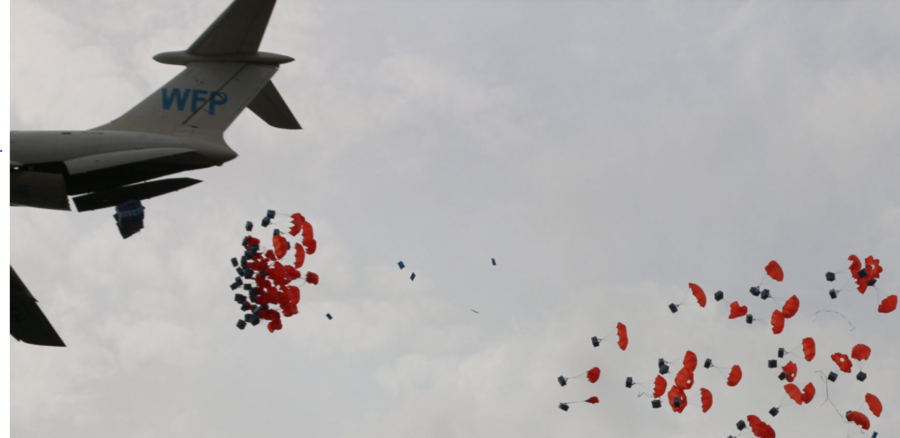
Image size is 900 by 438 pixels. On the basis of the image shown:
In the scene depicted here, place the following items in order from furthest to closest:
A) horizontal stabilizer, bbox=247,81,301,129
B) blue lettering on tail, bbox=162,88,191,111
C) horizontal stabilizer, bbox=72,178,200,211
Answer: horizontal stabilizer, bbox=247,81,301,129 < blue lettering on tail, bbox=162,88,191,111 < horizontal stabilizer, bbox=72,178,200,211

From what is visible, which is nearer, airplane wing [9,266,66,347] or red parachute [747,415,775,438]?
red parachute [747,415,775,438]

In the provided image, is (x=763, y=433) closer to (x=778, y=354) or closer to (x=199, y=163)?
(x=778, y=354)

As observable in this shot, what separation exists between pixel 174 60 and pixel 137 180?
367 cm

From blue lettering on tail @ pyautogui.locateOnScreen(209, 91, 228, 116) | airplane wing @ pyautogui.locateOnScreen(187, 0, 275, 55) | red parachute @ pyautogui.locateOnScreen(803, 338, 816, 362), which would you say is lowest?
red parachute @ pyautogui.locateOnScreen(803, 338, 816, 362)

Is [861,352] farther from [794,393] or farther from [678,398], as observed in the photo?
[678,398]

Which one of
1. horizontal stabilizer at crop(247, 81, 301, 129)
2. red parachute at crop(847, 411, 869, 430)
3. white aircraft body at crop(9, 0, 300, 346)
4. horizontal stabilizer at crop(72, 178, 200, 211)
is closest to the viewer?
white aircraft body at crop(9, 0, 300, 346)

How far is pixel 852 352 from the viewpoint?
20.0m

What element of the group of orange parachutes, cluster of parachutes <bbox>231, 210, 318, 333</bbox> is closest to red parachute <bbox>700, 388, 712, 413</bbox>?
the group of orange parachutes

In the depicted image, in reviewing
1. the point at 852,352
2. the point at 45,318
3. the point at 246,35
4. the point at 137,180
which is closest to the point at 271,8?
the point at 246,35

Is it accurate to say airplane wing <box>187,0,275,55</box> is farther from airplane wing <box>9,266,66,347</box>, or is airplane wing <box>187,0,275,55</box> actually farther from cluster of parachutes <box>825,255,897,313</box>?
cluster of parachutes <box>825,255,897,313</box>

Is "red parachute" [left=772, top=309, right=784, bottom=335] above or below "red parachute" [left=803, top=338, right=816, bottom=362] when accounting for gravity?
above

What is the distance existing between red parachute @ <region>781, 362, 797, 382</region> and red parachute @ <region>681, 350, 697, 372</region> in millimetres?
2261

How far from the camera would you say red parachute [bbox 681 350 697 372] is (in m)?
19.9

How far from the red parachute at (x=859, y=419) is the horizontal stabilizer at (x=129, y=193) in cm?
1733
